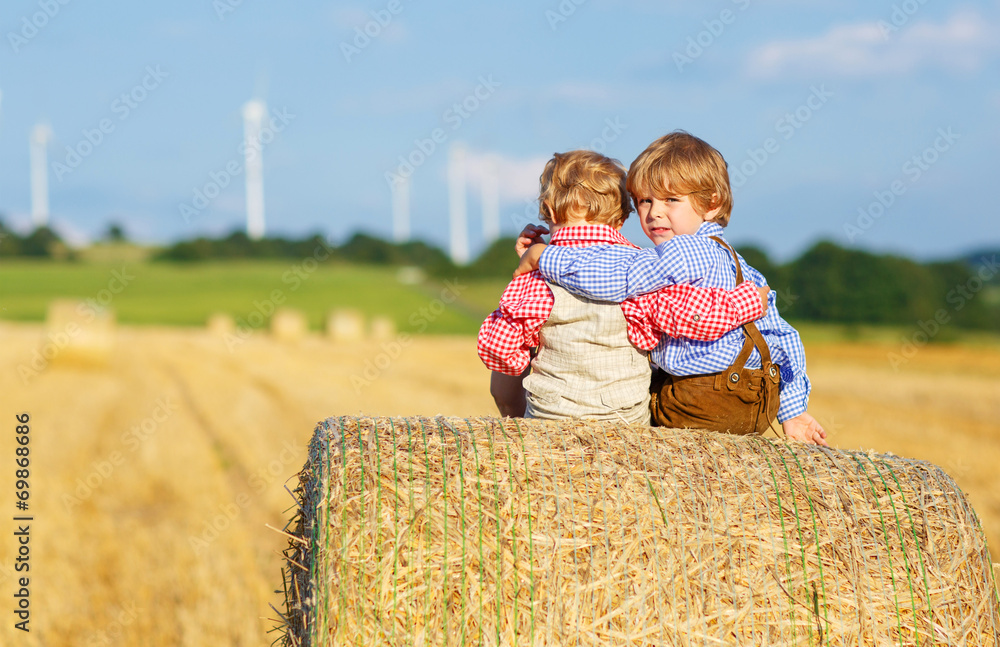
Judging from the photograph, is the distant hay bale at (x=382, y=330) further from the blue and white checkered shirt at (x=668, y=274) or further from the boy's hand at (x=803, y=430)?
the blue and white checkered shirt at (x=668, y=274)

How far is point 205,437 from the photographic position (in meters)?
11.2

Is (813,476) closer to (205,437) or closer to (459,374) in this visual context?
(205,437)

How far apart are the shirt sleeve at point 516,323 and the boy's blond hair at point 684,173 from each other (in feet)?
1.86

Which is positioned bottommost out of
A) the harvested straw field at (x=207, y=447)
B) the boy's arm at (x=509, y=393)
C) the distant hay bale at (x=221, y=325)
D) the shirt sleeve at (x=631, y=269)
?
the harvested straw field at (x=207, y=447)

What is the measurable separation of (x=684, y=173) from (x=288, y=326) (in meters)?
24.6

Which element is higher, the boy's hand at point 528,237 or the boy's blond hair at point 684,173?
the boy's blond hair at point 684,173

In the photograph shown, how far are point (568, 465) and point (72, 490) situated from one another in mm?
6726

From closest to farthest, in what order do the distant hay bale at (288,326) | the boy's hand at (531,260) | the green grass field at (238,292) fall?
the boy's hand at (531,260), the distant hay bale at (288,326), the green grass field at (238,292)

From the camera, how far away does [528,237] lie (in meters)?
4.07

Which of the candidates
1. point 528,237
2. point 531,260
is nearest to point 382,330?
point 528,237

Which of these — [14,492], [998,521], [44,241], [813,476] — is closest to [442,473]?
[813,476]

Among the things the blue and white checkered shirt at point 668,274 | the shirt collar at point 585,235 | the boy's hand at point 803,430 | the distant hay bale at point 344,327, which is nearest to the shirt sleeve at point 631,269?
the blue and white checkered shirt at point 668,274

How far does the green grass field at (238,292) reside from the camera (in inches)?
1352

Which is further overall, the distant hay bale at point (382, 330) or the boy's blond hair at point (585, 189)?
the distant hay bale at point (382, 330)
